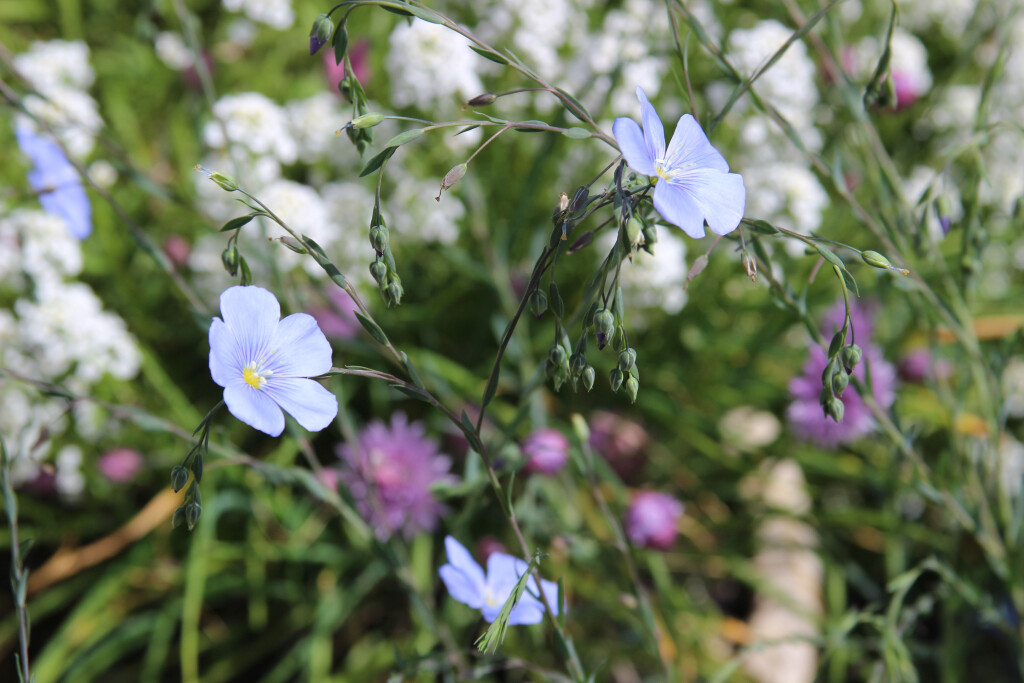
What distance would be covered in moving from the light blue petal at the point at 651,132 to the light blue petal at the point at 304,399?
0.98 feet

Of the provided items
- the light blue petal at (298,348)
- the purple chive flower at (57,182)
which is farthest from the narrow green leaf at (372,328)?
the purple chive flower at (57,182)

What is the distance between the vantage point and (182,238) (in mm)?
1671

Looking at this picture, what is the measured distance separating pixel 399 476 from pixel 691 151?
92cm

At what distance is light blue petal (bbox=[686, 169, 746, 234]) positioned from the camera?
1.81ft

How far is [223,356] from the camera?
542 mm

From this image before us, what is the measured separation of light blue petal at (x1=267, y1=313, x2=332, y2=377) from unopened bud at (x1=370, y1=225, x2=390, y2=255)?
0.08 metres

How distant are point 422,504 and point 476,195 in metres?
0.55

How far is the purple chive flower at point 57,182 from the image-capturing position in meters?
1.06

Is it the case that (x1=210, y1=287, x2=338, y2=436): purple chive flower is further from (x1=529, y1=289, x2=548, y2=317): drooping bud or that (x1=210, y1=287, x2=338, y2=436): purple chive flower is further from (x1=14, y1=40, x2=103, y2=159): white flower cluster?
(x1=14, y1=40, x2=103, y2=159): white flower cluster

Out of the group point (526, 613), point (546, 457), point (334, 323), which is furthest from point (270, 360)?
point (334, 323)

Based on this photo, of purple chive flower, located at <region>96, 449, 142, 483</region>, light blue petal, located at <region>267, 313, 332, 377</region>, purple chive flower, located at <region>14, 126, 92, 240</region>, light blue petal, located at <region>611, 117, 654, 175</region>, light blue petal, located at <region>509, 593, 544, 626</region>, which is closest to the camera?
light blue petal, located at <region>611, 117, 654, 175</region>

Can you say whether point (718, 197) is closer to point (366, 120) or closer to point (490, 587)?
point (366, 120)

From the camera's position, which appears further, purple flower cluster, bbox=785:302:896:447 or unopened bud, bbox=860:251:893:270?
purple flower cluster, bbox=785:302:896:447

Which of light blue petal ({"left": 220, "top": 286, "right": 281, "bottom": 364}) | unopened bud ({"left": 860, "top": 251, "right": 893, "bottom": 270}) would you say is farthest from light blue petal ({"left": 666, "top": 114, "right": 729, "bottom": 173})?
light blue petal ({"left": 220, "top": 286, "right": 281, "bottom": 364})
